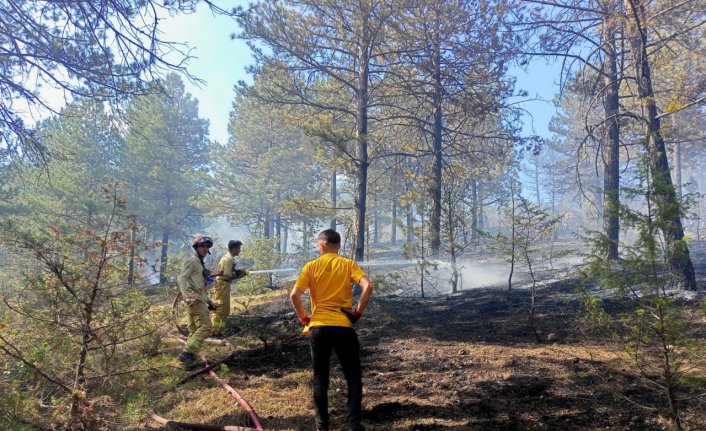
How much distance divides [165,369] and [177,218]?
936 inches

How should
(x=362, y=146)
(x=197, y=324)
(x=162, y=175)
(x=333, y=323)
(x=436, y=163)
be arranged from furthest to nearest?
1. (x=162, y=175)
2. (x=436, y=163)
3. (x=362, y=146)
4. (x=197, y=324)
5. (x=333, y=323)

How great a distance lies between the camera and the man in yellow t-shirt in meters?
3.36

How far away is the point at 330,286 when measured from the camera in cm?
356

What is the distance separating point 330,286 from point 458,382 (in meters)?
2.02

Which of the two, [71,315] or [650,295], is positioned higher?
[650,295]

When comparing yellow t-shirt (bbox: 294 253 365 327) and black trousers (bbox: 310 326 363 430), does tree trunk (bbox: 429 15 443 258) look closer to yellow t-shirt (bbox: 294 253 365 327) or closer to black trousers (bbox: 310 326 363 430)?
yellow t-shirt (bbox: 294 253 365 327)

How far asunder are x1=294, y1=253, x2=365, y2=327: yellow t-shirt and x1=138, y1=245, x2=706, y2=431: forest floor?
1.03 metres

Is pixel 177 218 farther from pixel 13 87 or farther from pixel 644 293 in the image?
pixel 644 293

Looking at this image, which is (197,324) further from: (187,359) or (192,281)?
(192,281)

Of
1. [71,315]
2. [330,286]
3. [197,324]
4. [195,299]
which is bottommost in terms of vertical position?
[197,324]

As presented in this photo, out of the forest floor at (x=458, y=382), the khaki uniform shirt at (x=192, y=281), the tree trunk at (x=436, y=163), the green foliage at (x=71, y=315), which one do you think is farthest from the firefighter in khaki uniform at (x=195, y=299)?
the tree trunk at (x=436, y=163)

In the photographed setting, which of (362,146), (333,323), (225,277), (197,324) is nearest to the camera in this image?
(333,323)

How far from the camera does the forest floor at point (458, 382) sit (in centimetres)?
351

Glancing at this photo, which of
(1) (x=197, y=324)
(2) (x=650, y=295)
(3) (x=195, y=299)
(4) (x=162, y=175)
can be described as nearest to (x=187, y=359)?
(1) (x=197, y=324)
